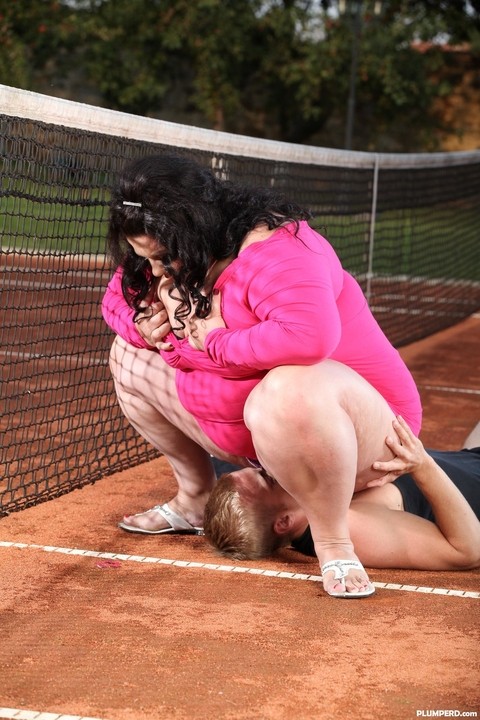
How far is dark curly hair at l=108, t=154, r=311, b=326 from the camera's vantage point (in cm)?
283

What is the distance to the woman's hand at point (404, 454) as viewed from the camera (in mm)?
2951

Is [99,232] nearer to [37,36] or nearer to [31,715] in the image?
[31,715]

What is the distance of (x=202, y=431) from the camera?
313 cm

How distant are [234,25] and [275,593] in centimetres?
1991

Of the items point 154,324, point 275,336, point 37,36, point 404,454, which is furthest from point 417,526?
point 37,36

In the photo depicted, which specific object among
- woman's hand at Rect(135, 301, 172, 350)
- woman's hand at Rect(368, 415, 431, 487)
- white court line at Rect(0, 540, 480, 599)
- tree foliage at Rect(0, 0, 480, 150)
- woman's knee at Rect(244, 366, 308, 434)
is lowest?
white court line at Rect(0, 540, 480, 599)

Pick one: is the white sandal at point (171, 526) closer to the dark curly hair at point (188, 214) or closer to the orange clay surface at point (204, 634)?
the orange clay surface at point (204, 634)

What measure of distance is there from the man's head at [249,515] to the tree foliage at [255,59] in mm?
18603

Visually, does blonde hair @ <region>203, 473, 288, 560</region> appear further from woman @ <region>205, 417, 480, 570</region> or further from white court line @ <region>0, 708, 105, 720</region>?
white court line @ <region>0, 708, 105, 720</region>

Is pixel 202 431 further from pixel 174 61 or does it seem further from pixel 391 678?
pixel 174 61

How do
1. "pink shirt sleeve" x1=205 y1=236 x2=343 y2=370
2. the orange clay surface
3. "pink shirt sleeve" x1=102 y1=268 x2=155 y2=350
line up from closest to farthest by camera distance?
the orange clay surface
"pink shirt sleeve" x1=205 y1=236 x2=343 y2=370
"pink shirt sleeve" x1=102 y1=268 x2=155 y2=350

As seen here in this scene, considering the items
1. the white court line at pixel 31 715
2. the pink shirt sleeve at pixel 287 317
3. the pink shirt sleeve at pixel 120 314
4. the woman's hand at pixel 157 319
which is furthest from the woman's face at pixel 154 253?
the white court line at pixel 31 715

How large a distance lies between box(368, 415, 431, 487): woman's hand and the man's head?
277 mm

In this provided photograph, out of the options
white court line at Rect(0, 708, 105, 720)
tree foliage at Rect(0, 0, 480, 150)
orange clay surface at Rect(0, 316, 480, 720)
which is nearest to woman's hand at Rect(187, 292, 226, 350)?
orange clay surface at Rect(0, 316, 480, 720)
